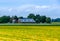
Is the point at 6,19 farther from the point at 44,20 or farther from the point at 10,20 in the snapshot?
the point at 44,20

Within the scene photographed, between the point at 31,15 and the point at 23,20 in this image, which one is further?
the point at 31,15

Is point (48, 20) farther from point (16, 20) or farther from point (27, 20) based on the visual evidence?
point (16, 20)

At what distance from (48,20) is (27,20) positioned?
15822mm

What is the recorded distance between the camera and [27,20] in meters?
153

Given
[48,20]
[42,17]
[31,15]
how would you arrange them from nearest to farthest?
1. [48,20]
2. [42,17]
3. [31,15]

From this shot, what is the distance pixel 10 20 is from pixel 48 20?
2920 centimetres

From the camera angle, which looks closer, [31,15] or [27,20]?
[27,20]

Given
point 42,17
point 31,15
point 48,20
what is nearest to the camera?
point 48,20

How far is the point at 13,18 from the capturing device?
163 meters

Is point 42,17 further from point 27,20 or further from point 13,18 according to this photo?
point 13,18

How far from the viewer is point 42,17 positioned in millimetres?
158875

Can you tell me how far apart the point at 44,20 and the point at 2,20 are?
31.4 m

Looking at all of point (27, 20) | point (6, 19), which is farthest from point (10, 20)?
point (27, 20)

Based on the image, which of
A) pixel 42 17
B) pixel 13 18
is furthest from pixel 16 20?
pixel 42 17
